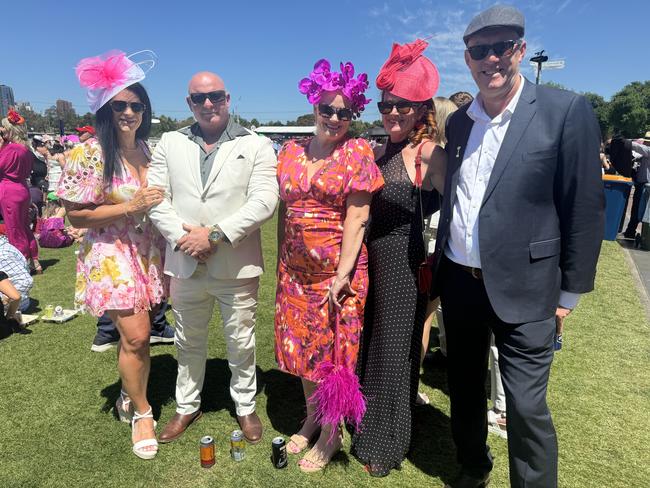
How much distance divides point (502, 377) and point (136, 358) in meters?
2.19

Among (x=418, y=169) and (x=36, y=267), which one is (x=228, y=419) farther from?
(x=36, y=267)

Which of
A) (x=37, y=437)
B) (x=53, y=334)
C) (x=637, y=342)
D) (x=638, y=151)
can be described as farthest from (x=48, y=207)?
(x=638, y=151)

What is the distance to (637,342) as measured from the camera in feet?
15.3

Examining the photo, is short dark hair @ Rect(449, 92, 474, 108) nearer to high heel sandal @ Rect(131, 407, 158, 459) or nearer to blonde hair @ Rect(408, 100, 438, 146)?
blonde hair @ Rect(408, 100, 438, 146)

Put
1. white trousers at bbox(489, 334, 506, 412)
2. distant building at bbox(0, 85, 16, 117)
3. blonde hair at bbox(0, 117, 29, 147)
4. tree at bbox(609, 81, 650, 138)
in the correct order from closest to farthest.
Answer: white trousers at bbox(489, 334, 506, 412) < blonde hair at bbox(0, 117, 29, 147) < distant building at bbox(0, 85, 16, 117) < tree at bbox(609, 81, 650, 138)

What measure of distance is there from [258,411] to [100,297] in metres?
1.46

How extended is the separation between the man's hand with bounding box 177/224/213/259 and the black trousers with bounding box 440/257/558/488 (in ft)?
4.43

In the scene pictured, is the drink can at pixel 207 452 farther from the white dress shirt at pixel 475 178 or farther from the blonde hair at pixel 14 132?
the blonde hair at pixel 14 132

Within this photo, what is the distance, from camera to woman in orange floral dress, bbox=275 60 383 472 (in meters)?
2.41

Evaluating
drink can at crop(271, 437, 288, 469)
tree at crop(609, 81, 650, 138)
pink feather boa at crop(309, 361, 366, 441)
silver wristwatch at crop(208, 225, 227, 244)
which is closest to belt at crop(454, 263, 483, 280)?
pink feather boa at crop(309, 361, 366, 441)

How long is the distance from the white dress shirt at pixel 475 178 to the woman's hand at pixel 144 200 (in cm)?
171

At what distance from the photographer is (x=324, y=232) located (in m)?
2.48

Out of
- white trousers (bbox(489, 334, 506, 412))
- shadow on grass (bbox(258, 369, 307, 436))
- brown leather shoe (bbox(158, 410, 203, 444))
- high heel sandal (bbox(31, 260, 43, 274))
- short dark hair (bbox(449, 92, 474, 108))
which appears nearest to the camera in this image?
brown leather shoe (bbox(158, 410, 203, 444))

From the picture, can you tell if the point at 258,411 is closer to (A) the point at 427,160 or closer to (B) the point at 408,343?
(B) the point at 408,343
